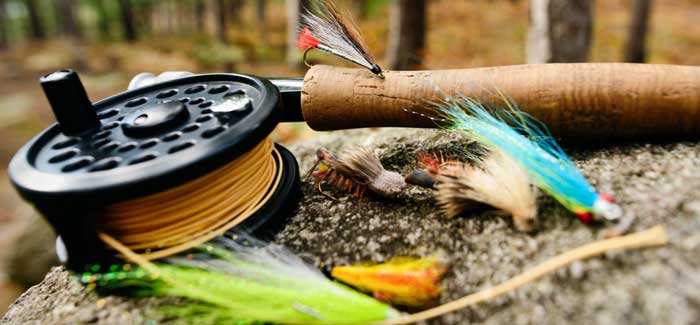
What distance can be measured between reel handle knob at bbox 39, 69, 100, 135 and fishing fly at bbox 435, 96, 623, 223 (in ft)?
3.50

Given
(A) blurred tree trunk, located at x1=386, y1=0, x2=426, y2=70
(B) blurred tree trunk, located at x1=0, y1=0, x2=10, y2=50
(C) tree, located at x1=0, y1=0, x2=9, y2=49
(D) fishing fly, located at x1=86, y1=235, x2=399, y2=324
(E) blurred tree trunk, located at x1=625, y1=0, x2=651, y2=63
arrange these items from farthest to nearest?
1. (C) tree, located at x1=0, y1=0, x2=9, y2=49
2. (B) blurred tree trunk, located at x1=0, y1=0, x2=10, y2=50
3. (E) blurred tree trunk, located at x1=625, y1=0, x2=651, y2=63
4. (A) blurred tree trunk, located at x1=386, y1=0, x2=426, y2=70
5. (D) fishing fly, located at x1=86, y1=235, x2=399, y2=324

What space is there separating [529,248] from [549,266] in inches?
4.1

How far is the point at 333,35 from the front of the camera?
1562mm

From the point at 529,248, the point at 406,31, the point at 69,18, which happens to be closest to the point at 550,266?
the point at 529,248

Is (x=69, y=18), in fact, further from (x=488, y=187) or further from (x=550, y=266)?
(x=550, y=266)

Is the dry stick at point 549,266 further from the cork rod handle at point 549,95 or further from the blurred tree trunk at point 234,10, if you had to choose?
the blurred tree trunk at point 234,10

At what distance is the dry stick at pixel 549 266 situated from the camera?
0.94m

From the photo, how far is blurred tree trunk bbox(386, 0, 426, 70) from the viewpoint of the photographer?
223 inches

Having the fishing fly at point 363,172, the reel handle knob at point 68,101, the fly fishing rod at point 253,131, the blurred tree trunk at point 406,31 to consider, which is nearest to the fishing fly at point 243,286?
the fly fishing rod at point 253,131

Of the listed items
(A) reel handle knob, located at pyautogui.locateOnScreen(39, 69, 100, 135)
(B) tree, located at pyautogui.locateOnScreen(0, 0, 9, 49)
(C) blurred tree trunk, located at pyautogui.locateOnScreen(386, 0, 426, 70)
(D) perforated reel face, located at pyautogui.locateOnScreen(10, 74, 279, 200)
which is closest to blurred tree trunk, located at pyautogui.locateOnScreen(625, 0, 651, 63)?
(C) blurred tree trunk, located at pyautogui.locateOnScreen(386, 0, 426, 70)

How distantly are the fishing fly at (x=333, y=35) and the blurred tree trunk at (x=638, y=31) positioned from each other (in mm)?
8018

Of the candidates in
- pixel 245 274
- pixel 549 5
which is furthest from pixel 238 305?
pixel 549 5

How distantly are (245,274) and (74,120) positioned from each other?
2.39 ft

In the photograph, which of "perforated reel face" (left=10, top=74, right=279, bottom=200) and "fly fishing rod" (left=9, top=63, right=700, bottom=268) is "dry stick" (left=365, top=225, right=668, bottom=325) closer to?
"fly fishing rod" (left=9, top=63, right=700, bottom=268)
